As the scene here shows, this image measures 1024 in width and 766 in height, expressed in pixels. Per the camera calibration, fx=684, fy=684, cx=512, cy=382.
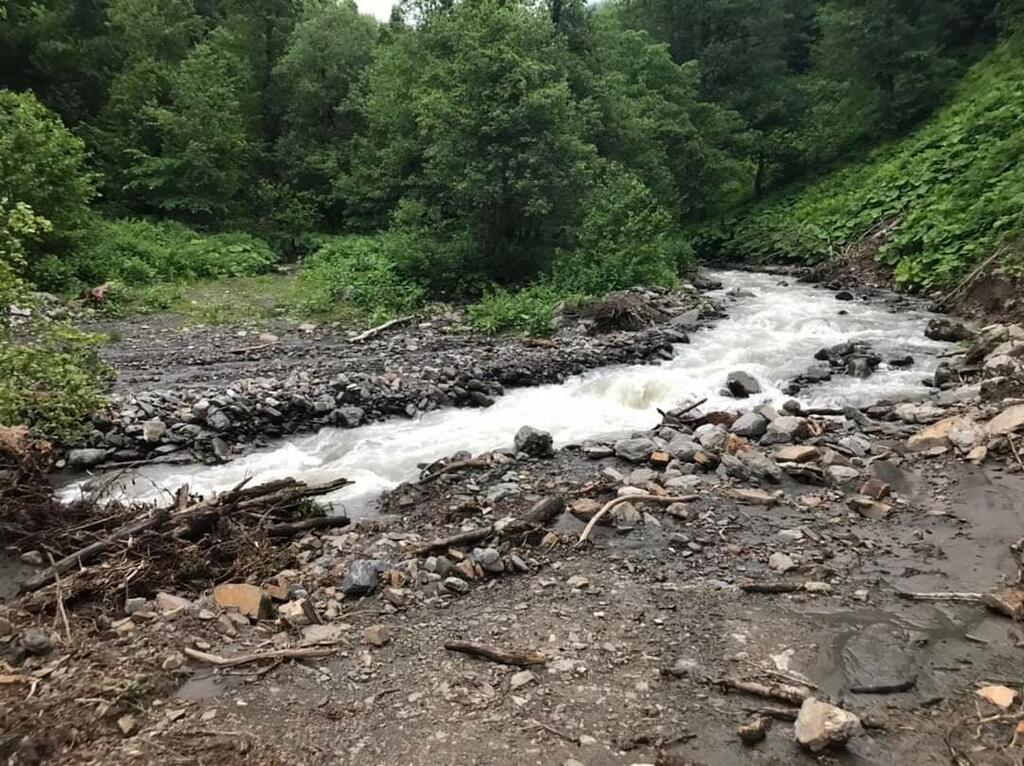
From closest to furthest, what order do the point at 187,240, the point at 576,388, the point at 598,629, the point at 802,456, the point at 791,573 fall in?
the point at 598,629
the point at 791,573
the point at 802,456
the point at 576,388
the point at 187,240

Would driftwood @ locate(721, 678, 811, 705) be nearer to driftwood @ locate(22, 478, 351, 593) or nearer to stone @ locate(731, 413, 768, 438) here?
driftwood @ locate(22, 478, 351, 593)

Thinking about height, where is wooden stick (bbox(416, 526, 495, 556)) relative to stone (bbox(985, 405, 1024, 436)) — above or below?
below

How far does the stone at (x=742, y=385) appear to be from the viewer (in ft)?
33.2

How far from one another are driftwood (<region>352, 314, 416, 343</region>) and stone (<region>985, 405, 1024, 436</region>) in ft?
33.6

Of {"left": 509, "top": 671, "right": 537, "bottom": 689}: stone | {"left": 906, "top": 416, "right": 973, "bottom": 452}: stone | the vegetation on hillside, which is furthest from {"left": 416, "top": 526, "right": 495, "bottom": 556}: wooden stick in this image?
the vegetation on hillside

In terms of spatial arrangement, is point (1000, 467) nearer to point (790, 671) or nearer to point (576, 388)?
point (790, 671)

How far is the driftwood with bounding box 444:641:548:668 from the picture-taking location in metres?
4.28

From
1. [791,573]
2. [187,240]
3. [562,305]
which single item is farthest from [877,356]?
[187,240]

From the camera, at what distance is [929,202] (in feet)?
60.1

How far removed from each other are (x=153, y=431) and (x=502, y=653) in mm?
6016

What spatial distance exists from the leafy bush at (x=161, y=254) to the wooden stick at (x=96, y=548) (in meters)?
13.8

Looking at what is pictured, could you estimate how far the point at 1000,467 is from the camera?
6.62m

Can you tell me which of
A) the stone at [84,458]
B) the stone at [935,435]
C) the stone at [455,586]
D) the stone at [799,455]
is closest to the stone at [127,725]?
the stone at [455,586]

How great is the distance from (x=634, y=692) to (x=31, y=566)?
4844 millimetres
